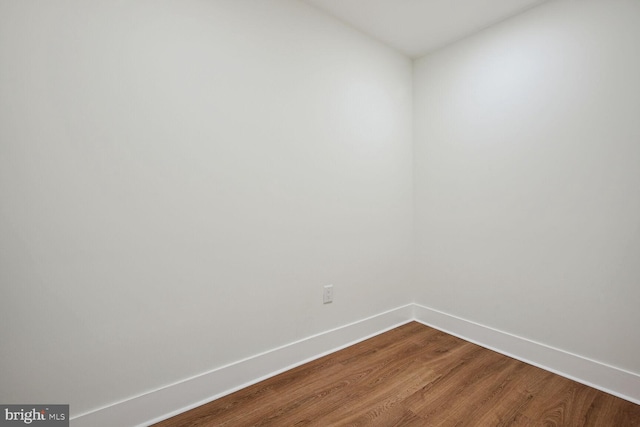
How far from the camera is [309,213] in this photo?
Result: 1.90m

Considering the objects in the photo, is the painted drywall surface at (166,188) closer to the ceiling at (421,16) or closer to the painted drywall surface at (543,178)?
the ceiling at (421,16)

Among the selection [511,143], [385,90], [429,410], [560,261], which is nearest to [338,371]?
[429,410]

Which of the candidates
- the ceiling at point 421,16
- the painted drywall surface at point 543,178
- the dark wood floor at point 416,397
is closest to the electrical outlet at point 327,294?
the dark wood floor at point 416,397

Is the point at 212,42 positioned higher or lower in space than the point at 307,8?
lower

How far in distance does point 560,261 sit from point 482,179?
28.6 inches

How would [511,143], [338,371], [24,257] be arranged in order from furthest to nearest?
1. [511,143]
2. [338,371]
3. [24,257]

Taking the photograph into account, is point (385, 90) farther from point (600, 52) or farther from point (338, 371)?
point (338, 371)

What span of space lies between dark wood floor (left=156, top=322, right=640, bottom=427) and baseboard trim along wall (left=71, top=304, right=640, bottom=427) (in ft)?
0.18

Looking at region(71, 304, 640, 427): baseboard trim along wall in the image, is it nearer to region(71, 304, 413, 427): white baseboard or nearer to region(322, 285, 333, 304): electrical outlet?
region(71, 304, 413, 427): white baseboard

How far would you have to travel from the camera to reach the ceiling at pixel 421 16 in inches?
73.1

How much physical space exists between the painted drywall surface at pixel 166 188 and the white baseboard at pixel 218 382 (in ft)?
0.15

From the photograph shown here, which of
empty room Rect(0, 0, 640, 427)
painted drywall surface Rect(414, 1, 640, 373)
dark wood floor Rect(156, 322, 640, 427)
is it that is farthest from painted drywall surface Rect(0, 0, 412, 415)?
painted drywall surface Rect(414, 1, 640, 373)

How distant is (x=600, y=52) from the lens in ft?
5.28

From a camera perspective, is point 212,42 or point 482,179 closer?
point 212,42
